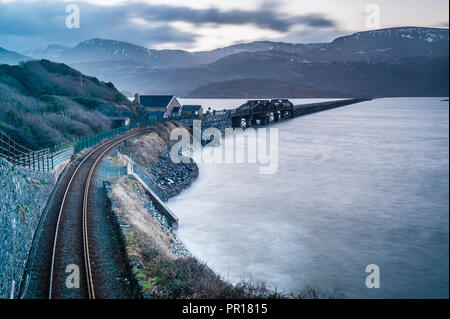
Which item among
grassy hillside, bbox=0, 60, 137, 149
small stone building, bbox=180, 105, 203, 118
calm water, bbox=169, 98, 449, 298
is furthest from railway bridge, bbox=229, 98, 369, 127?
calm water, bbox=169, 98, 449, 298

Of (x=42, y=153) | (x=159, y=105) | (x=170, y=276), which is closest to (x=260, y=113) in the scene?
(x=159, y=105)

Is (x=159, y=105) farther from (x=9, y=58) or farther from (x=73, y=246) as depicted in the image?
(x=9, y=58)

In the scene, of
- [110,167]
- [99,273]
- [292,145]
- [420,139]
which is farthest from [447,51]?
[292,145]

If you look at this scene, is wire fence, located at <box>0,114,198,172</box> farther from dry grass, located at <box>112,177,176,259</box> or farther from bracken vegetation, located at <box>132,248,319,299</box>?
bracken vegetation, located at <box>132,248,319,299</box>

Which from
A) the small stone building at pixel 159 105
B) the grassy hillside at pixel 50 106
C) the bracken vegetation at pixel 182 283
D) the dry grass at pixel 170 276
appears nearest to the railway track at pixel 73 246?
the dry grass at pixel 170 276
